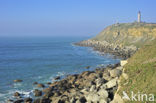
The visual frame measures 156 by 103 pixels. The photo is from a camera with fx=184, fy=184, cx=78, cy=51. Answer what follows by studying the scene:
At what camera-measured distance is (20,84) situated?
3350 centimetres

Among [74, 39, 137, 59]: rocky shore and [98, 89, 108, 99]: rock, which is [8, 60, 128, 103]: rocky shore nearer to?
[98, 89, 108, 99]: rock

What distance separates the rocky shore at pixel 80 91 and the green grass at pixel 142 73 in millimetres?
2165

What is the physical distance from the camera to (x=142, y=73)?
20.2 m

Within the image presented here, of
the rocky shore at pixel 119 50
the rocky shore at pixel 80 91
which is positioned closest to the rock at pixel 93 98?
the rocky shore at pixel 80 91

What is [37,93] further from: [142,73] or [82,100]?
[142,73]

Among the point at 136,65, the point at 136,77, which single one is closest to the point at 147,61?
the point at 136,65

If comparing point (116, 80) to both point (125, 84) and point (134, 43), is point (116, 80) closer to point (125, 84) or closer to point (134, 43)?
point (125, 84)

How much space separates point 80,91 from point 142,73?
9249mm

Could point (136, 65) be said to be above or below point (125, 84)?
above

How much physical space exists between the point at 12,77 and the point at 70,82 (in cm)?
1325

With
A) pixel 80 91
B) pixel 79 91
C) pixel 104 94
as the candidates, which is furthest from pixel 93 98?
pixel 79 91

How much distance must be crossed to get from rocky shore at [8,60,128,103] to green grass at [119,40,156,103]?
217cm

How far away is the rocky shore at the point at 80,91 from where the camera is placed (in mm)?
21297

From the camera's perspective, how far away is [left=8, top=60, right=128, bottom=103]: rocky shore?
21.3 m
